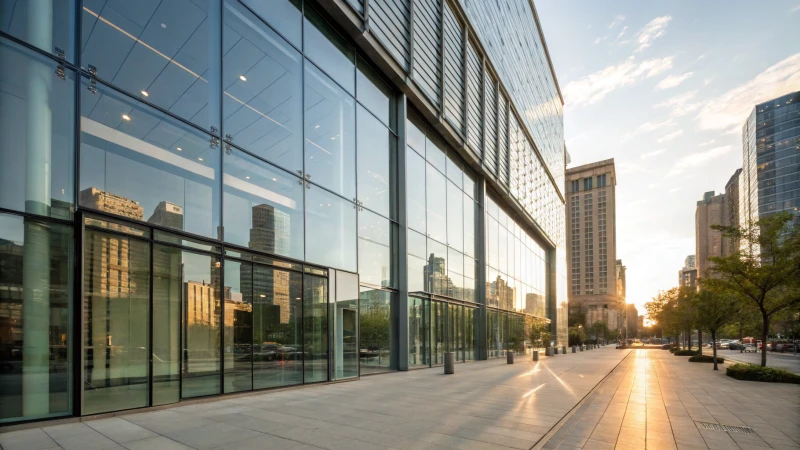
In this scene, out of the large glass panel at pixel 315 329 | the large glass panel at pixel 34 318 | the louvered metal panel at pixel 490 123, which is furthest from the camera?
the louvered metal panel at pixel 490 123

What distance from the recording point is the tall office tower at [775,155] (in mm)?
90438

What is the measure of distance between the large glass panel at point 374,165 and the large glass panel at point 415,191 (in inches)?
52.0

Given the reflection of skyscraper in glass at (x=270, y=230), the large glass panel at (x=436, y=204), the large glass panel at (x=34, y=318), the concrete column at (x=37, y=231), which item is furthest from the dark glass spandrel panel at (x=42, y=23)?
the large glass panel at (x=436, y=204)

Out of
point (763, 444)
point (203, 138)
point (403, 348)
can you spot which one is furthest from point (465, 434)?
point (403, 348)

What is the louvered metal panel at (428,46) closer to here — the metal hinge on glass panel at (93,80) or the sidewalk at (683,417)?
the metal hinge on glass panel at (93,80)

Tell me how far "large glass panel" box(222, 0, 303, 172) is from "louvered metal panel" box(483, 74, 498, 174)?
19161mm

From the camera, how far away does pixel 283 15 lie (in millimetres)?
15203

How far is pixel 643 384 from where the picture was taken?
17984mm

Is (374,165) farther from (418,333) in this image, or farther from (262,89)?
(418,333)

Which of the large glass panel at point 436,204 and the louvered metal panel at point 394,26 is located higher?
the louvered metal panel at point 394,26

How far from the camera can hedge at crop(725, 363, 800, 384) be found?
18.0m

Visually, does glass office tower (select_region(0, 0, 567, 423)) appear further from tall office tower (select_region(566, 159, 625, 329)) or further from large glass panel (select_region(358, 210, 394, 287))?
tall office tower (select_region(566, 159, 625, 329))

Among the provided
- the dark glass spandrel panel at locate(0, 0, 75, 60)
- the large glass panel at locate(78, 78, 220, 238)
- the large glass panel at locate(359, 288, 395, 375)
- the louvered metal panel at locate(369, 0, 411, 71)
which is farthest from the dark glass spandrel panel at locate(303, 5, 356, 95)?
the large glass panel at locate(359, 288, 395, 375)

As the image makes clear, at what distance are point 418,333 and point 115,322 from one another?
1577 cm
